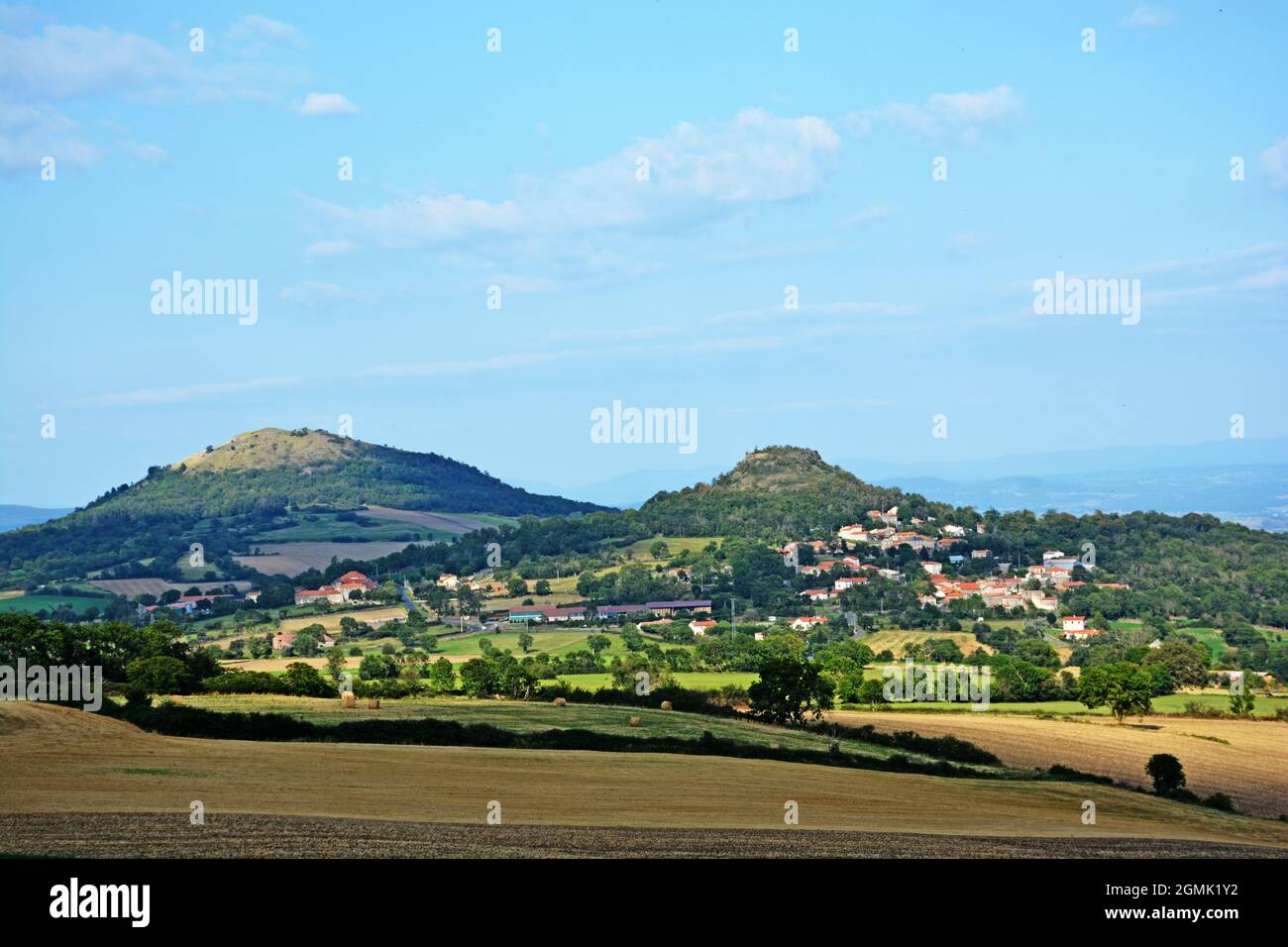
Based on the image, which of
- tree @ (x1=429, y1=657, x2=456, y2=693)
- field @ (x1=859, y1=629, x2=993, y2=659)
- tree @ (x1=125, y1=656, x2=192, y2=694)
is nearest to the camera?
tree @ (x1=125, y1=656, x2=192, y2=694)

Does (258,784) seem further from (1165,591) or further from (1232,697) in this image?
(1165,591)

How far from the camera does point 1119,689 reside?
72.8 metres

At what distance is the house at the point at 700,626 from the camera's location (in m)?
134

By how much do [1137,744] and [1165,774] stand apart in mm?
13812

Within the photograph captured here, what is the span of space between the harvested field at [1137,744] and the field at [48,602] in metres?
126

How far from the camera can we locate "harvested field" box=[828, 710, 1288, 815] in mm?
52000

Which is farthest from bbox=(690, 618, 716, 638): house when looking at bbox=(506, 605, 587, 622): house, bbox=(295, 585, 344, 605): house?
bbox=(295, 585, 344, 605): house

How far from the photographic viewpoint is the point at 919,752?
54938 millimetres

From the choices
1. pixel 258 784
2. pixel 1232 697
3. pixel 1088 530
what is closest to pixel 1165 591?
pixel 1088 530

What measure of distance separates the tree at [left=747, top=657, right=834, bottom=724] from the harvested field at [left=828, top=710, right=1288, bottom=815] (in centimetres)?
371

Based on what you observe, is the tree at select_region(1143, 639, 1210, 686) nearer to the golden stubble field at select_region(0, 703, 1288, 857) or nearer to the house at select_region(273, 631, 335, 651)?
the golden stubble field at select_region(0, 703, 1288, 857)

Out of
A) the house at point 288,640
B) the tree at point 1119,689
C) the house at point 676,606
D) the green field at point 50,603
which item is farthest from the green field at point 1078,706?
the green field at point 50,603

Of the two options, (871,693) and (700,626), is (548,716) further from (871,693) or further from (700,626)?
(700,626)
